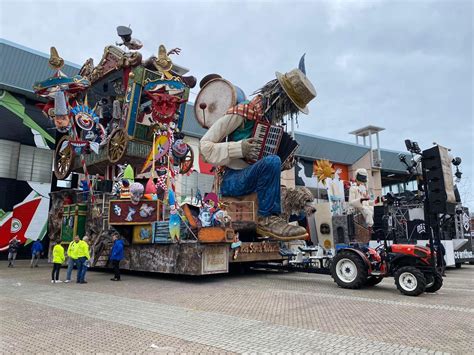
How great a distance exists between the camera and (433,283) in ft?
29.0

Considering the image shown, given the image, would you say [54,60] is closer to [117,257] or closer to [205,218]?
[117,257]

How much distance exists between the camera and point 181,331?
5.36 m

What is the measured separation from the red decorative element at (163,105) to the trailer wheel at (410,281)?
1016cm

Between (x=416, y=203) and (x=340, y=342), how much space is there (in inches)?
633

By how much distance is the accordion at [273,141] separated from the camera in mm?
13446

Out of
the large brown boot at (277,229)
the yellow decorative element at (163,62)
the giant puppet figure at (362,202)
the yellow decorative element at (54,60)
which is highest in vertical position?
the yellow decorative element at (54,60)

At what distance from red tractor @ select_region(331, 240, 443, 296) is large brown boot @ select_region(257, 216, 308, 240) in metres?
2.64

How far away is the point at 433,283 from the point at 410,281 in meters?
0.80

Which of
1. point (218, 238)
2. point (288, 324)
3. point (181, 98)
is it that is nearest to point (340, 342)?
Result: point (288, 324)

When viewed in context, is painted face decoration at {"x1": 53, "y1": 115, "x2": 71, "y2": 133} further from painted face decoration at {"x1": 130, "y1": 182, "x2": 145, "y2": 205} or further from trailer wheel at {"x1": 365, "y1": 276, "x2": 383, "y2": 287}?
trailer wheel at {"x1": 365, "y1": 276, "x2": 383, "y2": 287}

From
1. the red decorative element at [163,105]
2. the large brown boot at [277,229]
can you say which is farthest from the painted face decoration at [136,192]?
the large brown boot at [277,229]

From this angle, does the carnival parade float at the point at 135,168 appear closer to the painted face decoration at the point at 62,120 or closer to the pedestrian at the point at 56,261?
the painted face decoration at the point at 62,120

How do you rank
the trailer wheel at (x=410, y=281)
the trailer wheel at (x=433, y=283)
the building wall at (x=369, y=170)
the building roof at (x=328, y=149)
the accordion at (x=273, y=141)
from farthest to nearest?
the building wall at (x=369, y=170), the building roof at (x=328, y=149), the accordion at (x=273, y=141), the trailer wheel at (x=433, y=283), the trailer wheel at (x=410, y=281)

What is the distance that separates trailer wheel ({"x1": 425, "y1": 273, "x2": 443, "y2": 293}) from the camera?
8716 millimetres
